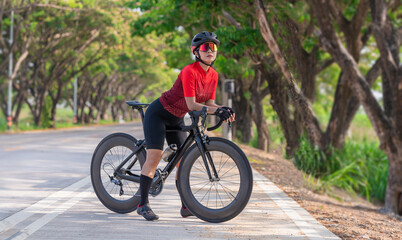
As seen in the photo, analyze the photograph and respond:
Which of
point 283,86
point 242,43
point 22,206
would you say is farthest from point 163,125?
point 283,86

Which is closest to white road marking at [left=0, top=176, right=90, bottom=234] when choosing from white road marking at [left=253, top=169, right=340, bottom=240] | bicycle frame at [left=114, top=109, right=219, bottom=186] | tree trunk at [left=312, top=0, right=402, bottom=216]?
bicycle frame at [left=114, top=109, right=219, bottom=186]

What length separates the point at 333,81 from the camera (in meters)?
31.3

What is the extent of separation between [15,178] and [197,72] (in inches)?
200

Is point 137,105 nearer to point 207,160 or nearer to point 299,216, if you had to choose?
point 207,160

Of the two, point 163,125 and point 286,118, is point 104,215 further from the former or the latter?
point 286,118

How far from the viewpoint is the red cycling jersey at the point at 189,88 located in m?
4.82

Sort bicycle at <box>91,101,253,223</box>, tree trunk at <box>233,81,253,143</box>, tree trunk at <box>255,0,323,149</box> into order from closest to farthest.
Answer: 1. bicycle at <box>91,101,253,223</box>
2. tree trunk at <box>255,0,323,149</box>
3. tree trunk at <box>233,81,253,143</box>

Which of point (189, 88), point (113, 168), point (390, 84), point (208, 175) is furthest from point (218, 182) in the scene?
point (390, 84)

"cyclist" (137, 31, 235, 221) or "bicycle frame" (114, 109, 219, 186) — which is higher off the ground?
"cyclist" (137, 31, 235, 221)

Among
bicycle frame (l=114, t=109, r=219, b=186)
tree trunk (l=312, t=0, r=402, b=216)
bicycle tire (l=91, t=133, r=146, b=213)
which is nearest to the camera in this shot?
bicycle frame (l=114, t=109, r=219, b=186)

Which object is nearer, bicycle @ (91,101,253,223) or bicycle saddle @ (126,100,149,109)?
bicycle @ (91,101,253,223)

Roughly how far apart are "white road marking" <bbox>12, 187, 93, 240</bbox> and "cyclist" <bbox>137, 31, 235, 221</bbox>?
0.96m

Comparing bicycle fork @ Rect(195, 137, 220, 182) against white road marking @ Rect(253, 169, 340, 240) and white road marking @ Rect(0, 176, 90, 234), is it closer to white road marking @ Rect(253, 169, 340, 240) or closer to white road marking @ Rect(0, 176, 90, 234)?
white road marking @ Rect(253, 169, 340, 240)

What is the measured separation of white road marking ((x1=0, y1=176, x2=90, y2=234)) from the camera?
5.12 meters
